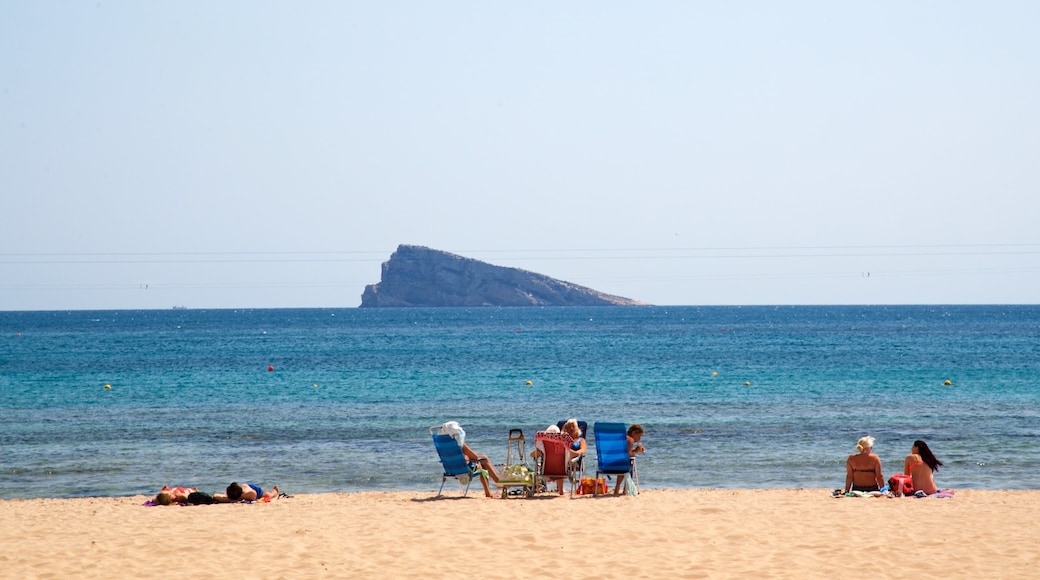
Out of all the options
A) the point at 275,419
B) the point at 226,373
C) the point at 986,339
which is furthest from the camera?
the point at 986,339

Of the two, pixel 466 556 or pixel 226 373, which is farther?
pixel 226 373

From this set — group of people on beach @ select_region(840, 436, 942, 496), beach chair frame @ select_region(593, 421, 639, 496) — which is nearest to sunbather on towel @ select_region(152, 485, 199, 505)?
beach chair frame @ select_region(593, 421, 639, 496)

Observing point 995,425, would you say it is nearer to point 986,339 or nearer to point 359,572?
point 359,572

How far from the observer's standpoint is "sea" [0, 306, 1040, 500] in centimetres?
1595

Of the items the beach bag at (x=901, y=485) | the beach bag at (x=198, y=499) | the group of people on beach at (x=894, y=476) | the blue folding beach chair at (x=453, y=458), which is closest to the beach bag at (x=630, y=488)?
the blue folding beach chair at (x=453, y=458)

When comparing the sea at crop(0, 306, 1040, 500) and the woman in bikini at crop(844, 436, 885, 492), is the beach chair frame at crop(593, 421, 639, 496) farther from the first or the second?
the woman in bikini at crop(844, 436, 885, 492)

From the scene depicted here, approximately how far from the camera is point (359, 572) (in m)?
7.99

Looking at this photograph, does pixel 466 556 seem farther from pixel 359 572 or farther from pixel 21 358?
pixel 21 358

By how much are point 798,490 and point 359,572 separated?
7557 millimetres

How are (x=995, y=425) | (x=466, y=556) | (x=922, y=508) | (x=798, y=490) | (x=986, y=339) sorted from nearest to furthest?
(x=466, y=556), (x=922, y=508), (x=798, y=490), (x=995, y=425), (x=986, y=339)

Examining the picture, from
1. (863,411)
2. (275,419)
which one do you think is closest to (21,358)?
(275,419)

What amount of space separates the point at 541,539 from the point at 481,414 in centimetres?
1581

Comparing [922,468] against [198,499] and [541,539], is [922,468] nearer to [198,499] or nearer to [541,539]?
[541,539]

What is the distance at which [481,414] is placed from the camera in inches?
983
